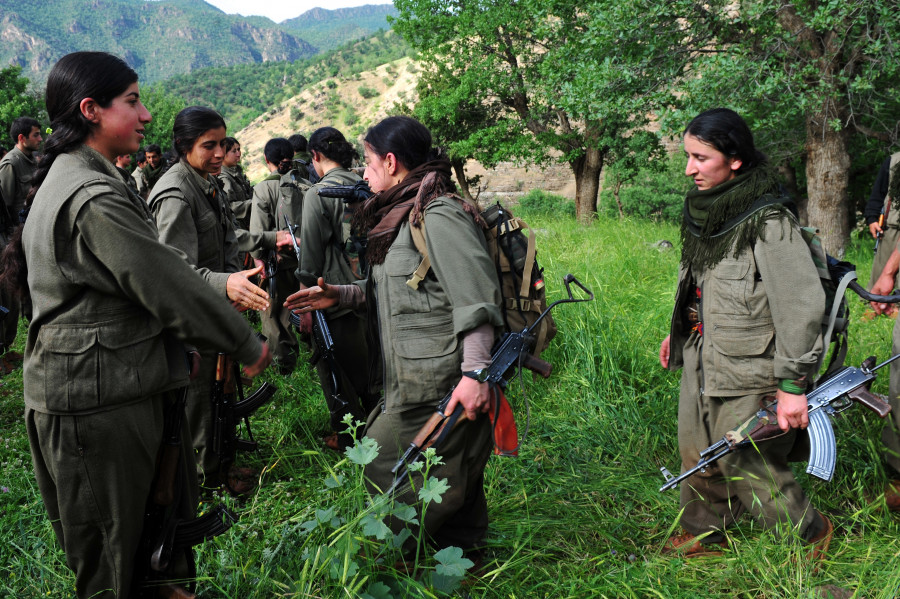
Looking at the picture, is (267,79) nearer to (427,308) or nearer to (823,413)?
(427,308)

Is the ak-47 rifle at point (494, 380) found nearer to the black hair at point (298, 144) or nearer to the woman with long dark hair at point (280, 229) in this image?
the woman with long dark hair at point (280, 229)

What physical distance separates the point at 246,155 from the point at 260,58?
314 feet

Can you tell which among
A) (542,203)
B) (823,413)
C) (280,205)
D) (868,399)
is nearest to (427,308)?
(823,413)

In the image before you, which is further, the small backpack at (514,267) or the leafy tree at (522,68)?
the leafy tree at (522,68)

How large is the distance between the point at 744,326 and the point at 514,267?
0.89 meters

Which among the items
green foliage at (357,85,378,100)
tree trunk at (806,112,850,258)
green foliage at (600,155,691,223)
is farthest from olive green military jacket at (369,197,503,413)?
green foliage at (357,85,378,100)

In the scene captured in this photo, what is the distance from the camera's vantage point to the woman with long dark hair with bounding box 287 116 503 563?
2072 millimetres

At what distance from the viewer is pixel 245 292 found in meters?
2.33

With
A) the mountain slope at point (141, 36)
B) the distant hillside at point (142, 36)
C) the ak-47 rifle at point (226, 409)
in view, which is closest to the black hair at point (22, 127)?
the ak-47 rifle at point (226, 409)

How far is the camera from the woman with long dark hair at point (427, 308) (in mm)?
2072

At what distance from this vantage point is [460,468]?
2.22 meters

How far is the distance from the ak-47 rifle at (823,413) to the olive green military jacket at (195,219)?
7.30 ft

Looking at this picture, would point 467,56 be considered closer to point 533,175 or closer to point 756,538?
point 756,538

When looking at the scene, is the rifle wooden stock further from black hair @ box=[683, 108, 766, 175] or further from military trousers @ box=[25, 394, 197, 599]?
military trousers @ box=[25, 394, 197, 599]
